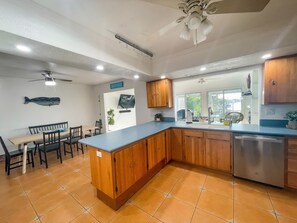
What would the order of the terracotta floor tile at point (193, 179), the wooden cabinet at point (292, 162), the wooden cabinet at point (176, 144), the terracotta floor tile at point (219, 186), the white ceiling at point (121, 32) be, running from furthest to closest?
the wooden cabinet at point (176, 144) < the terracotta floor tile at point (193, 179) < the terracotta floor tile at point (219, 186) < the wooden cabinet at point (292, 162) < the white ceiling at point (121, 32)

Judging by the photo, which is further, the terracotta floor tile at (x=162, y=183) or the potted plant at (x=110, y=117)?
the potted plant at (x=110, y=117)

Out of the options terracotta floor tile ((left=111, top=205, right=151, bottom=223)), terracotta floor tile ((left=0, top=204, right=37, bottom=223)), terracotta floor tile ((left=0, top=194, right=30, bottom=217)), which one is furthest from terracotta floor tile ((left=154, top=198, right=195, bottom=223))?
terracotta floor tile ((left=0, top=194, right=30, bottom=217))

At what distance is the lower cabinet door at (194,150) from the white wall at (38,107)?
471 cm

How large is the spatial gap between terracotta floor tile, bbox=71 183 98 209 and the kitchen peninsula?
0.39ft

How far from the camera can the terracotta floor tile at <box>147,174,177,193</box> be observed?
86.2 inches

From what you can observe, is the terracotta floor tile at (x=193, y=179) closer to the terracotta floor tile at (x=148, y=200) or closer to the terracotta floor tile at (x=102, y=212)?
the terracotta floor tile at (x=148, y=200)

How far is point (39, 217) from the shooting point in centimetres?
170

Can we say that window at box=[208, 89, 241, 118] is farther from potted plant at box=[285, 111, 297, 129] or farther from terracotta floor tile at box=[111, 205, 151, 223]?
terracotta floor tile at box=[111, 205, 151, 223]

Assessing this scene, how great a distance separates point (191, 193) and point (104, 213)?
4.33ft

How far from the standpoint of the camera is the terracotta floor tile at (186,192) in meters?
1.92

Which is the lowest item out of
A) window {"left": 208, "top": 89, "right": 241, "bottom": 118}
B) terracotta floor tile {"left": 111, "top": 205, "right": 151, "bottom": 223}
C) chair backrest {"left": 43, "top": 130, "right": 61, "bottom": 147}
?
terracotta floor tile {"left": 111, "top": 205, "right": 151, "bottom": 223}

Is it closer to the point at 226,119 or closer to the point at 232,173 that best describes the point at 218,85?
the point at 226,119

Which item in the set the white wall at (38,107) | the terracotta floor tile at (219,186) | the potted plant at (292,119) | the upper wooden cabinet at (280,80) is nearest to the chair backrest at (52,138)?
the white wall at (38,107)

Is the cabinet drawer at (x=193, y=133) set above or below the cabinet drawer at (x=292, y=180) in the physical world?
above
